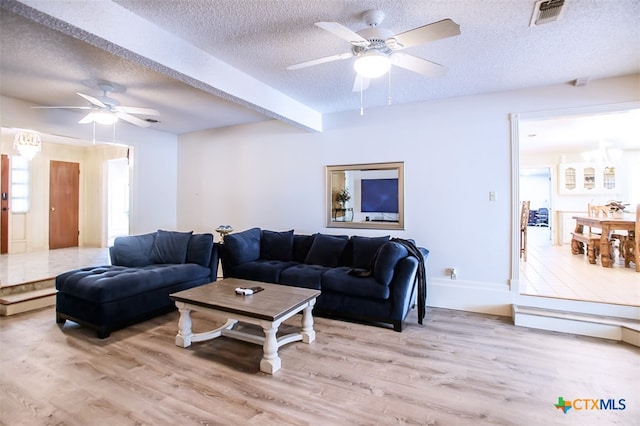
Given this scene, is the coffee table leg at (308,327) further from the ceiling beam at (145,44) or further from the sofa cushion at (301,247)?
the ceiling beam at (145,44)

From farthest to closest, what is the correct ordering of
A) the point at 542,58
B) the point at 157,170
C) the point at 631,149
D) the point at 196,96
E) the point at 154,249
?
the point at 631,149, the point at 157,170, the point at 154,249, the point at 196,96, the point at 542,58

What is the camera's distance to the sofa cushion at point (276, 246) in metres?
4.43

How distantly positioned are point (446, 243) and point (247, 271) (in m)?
2.56

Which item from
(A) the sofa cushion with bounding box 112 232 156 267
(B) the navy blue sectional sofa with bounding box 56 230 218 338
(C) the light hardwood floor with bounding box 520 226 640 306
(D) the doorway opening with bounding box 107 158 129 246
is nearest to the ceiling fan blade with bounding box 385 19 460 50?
(C) the light hardwood floor with bounding box 520 226 640 306

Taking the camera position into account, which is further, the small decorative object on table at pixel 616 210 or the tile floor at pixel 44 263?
the small decorative object on table at pixel 616 210

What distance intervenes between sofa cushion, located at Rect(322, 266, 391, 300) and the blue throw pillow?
1.99m

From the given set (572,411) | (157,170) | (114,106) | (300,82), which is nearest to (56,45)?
(114,106)

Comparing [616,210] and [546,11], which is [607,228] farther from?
[546,11]

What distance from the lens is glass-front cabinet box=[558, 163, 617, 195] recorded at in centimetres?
743

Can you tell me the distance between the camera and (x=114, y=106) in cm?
348

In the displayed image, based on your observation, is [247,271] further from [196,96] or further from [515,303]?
[515,303]

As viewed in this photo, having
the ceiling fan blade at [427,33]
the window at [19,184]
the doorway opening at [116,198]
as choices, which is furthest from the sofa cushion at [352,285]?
the window at [19,184]

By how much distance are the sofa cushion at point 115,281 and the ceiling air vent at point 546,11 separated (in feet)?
13.4

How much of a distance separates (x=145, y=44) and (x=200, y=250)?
8.42 feet
